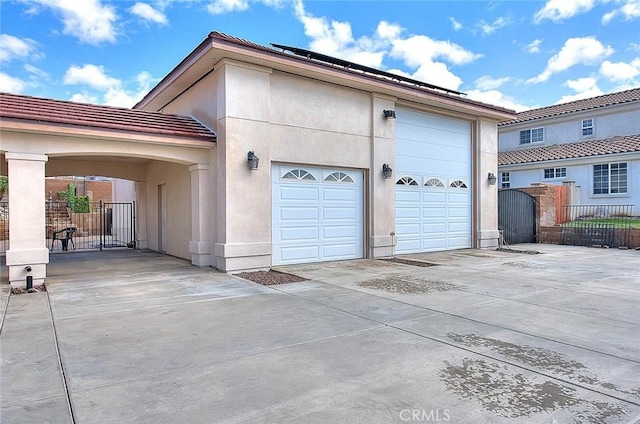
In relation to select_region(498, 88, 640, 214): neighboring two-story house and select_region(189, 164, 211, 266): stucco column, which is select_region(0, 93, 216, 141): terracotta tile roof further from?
select_region(498, 88, 640, 214): neighboring two-story house

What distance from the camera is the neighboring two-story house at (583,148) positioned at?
2084cm

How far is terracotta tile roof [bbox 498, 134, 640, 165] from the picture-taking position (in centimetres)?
2112

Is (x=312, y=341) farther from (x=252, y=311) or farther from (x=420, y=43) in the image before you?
(x=420, y=43)

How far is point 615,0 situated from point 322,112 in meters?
13.0

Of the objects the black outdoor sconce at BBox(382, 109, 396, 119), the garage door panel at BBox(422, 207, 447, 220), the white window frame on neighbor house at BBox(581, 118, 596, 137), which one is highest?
the white window frame on neighbor house at BBox(581, 118, 596, 137)

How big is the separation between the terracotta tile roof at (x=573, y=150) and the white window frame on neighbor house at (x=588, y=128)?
0.77 metres

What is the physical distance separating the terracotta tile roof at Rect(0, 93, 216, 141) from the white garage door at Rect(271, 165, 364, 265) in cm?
239

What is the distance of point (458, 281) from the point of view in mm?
8641

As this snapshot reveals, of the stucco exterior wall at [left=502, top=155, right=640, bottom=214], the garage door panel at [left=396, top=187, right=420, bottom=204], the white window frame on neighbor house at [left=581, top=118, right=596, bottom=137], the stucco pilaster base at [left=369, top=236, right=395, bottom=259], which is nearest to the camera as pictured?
the stucco pilaster base at [left=369, top=236, right=395, bottom=259]

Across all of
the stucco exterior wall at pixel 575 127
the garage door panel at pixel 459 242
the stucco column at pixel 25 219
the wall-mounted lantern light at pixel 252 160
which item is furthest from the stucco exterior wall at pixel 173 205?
the stucco exterior wall at pixel 575 127

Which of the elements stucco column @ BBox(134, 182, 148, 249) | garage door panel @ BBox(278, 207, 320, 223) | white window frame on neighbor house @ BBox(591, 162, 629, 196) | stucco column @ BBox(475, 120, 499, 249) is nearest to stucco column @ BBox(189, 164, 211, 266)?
garage door panel @ BBox(278, 207, 320, 223)

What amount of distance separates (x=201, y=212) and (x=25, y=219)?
366cm

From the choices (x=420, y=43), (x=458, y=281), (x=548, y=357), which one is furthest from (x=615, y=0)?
(x=548, y=357)

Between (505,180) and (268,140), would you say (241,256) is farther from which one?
(505,180)
